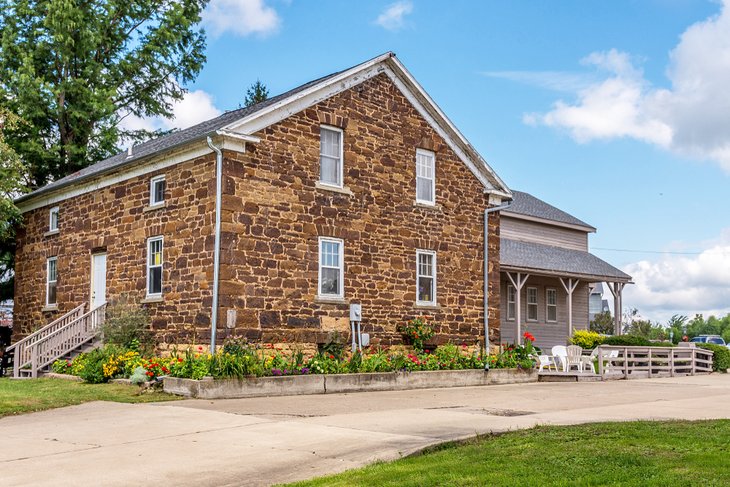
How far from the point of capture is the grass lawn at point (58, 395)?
1477cm

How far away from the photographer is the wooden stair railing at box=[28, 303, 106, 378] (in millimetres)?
21859

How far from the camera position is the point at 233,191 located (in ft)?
62.6

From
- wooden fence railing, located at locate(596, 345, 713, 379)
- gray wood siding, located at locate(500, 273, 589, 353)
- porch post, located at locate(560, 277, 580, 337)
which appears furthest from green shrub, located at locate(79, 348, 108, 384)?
porch post, located at locate(560, 277, 580, 337)

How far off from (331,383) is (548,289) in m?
20.3

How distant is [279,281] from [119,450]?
9.78 m

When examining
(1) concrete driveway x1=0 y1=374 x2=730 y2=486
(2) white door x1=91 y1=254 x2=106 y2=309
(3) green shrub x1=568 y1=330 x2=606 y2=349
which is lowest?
(1) concrete driveway x1=0 y1=374 x2=730 y2=486

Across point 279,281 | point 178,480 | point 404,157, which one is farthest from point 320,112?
point 178,480

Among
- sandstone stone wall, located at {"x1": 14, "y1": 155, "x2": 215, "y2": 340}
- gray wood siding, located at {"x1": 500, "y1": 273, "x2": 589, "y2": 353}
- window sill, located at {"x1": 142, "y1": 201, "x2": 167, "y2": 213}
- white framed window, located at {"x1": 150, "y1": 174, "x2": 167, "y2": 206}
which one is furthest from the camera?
gray wood siding, located at {"x1": 500, "y1": 273, "x2": 589, "y2": 353}

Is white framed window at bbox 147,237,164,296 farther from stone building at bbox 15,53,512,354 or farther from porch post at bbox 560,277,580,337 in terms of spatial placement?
porch post at bbox 560,277,580,337

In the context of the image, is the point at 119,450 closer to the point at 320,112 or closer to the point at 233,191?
the point at 233,191

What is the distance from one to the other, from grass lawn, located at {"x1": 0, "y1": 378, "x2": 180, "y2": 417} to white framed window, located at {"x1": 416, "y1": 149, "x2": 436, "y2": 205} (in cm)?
997

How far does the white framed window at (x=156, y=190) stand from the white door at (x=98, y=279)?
296 centimetres

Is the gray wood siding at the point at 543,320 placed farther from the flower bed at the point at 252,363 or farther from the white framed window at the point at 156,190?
the white framed window at the point at 156,190

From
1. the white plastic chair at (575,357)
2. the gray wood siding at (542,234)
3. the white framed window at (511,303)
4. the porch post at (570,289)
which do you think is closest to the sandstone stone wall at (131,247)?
the white plastic chair at (575,357)
